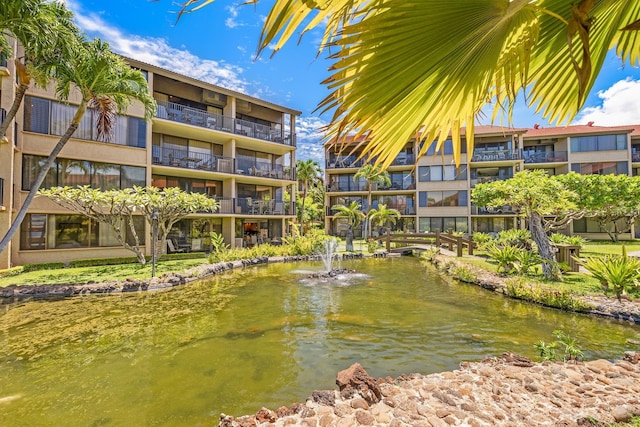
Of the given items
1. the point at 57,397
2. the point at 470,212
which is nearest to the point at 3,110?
the point at 57,397

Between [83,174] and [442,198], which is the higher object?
[83,174]

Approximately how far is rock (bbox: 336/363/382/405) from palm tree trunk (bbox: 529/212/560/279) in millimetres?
9203

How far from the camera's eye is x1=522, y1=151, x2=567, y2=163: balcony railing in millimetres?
27312

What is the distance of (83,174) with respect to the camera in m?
14.7

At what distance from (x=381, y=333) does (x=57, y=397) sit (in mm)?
5271

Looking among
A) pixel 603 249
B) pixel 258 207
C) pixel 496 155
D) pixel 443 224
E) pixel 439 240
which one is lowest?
pixel 603 249

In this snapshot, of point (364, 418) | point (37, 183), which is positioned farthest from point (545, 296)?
point (37, 183)

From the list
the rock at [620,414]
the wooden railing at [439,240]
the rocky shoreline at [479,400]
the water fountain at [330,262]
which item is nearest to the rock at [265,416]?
the rocky shoreline at [479,400]

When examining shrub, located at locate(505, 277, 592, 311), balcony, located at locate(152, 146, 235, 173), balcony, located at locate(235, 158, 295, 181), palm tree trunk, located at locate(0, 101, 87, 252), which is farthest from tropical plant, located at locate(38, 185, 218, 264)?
shrub, located at locate(505, 277, 592, 311)

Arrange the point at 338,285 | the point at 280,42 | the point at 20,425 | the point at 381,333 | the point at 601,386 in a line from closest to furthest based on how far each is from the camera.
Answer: the point at 280,42 < the point at 20,425 < the point at 601,386 < the point at 381,333 < the point at 338,285

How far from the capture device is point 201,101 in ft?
65.4

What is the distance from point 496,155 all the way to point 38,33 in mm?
29739

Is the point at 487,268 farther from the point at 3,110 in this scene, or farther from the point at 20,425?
the point at 3,110

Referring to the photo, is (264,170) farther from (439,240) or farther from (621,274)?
(621,274)
